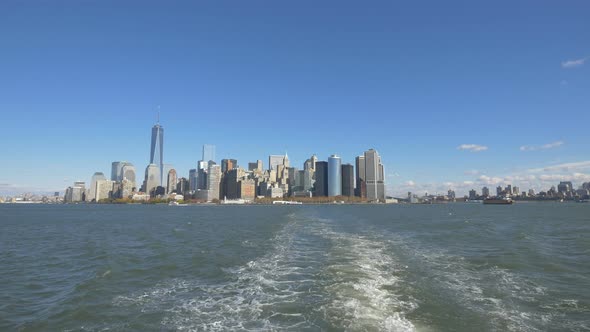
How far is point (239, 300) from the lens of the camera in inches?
608

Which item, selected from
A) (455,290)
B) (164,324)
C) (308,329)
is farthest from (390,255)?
(164,324)

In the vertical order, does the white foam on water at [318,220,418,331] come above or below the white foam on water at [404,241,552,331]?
above

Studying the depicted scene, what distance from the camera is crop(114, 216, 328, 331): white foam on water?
1264 cm

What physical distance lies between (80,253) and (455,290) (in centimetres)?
2977

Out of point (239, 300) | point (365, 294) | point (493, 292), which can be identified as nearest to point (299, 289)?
point (239, 300)

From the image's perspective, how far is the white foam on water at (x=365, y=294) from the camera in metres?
12.5

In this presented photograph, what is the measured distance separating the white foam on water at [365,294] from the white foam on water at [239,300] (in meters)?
1.11

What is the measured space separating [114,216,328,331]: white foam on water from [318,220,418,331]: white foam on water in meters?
1.11

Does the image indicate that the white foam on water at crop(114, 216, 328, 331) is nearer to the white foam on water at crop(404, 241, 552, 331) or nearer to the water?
the water

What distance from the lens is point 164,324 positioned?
1261 centimetres

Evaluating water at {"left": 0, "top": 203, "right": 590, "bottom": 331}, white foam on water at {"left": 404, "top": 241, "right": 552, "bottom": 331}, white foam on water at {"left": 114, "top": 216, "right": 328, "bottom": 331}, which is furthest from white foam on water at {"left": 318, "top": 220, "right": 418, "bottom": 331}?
white foam on water at {"left": 404, "top": 241, "right": 552, "bottom": 331}

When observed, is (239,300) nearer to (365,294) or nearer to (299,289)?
(299,289)

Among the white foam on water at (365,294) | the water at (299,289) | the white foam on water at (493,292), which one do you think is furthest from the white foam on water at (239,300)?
the white foam on water at (493,292)

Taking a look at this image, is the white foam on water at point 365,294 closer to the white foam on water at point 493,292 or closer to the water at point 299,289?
the water at point 299,289
